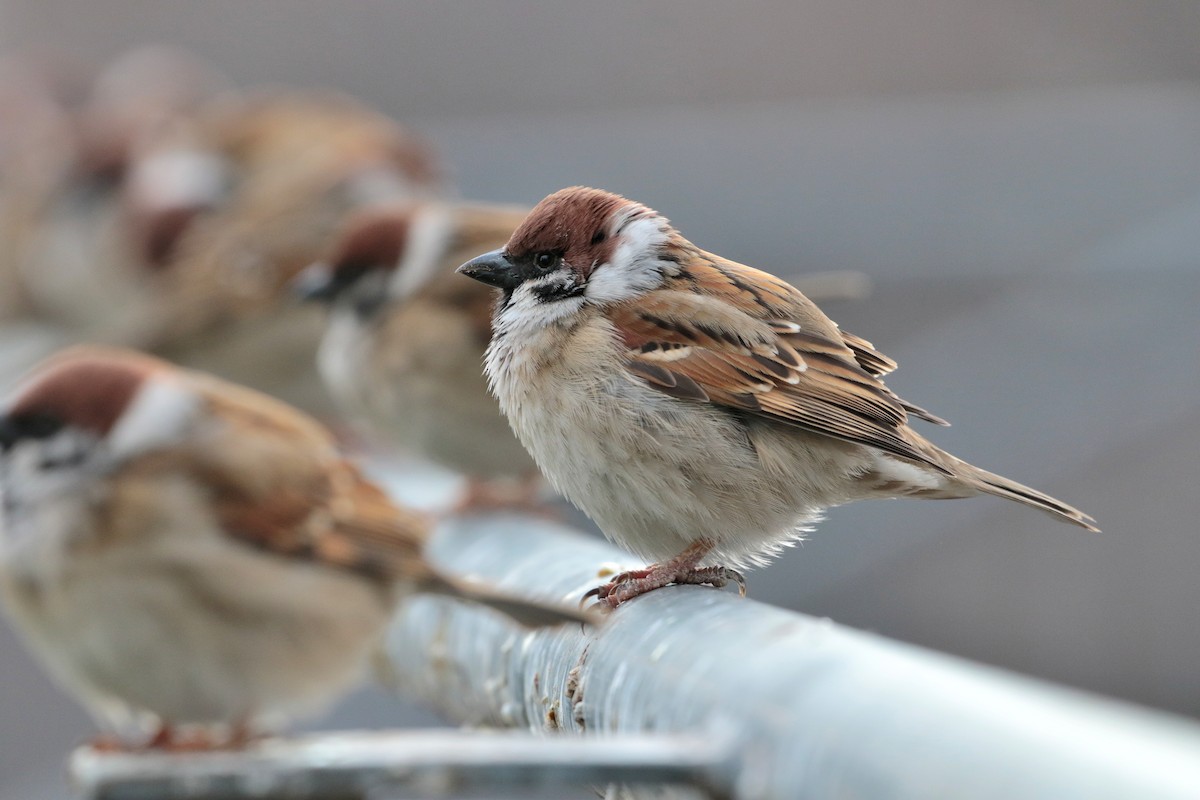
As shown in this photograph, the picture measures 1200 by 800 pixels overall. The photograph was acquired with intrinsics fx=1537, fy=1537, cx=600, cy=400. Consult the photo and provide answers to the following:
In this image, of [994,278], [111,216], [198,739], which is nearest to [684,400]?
[198,739]

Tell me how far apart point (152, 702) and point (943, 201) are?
303cm

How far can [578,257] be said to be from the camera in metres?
2.14

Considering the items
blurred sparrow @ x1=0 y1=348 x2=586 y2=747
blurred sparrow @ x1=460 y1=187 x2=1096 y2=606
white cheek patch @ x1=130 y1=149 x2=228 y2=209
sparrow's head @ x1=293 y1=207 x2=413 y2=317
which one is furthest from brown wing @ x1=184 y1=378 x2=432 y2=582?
white cheek patch @ x1=130 y1=149 x2=228 y2=209

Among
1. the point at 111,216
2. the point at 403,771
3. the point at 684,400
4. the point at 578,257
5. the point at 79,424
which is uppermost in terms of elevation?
the point at 578,257

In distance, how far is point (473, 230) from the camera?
3.50 m

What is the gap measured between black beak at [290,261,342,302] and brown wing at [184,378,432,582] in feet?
3.90

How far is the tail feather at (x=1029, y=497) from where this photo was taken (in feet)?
6.35

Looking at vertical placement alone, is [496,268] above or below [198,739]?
above

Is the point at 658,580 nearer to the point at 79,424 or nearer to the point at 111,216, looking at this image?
the point at 79,424

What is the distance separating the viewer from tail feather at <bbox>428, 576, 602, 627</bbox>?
1604 mm

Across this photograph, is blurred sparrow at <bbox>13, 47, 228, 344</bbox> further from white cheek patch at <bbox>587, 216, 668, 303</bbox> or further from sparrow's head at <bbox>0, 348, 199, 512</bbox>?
white cheek patch at <bbox>587, 216, 668, 303</bbox>

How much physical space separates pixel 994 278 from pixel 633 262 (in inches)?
113

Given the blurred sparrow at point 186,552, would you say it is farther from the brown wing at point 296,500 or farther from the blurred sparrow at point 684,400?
the blurred sparrow at point 684,400

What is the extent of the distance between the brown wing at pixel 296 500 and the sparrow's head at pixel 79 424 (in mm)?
82
